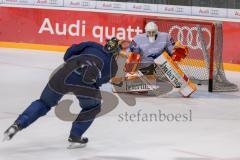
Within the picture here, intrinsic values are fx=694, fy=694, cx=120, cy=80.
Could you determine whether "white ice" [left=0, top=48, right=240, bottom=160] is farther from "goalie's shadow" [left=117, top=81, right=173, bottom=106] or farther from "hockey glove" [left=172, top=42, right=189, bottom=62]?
"hockey glove" [left=172, top=42, right=189, bottom=62]

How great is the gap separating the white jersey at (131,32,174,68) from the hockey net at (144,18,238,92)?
1041mm

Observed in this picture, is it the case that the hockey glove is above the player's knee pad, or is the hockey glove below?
above

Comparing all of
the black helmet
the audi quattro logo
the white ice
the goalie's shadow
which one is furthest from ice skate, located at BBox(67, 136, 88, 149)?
the audi quattro logo

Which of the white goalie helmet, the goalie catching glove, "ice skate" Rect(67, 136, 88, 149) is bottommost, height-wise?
"ice skate" Rect(67, 136, 88, 149)

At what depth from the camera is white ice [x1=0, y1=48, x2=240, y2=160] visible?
6707mm

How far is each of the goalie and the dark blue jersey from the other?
3.28 m

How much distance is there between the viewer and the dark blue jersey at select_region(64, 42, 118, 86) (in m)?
6.58

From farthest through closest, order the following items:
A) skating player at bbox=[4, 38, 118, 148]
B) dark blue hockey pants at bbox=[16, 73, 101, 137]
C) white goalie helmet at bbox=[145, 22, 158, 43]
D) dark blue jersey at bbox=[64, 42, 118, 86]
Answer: white goalie helmet at bbox=[145, 22, 158, 43], dark blue jersey at bbox=[64, 42, 118, 86], skating player at bbox=[4, 38, 118, 148], dark blue hockey pants at bbox=[16, 73, 101, 137]

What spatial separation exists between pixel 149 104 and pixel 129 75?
645mm

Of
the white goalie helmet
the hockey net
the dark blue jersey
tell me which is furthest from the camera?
the hockey net

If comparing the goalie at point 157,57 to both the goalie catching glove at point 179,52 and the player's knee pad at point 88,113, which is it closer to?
the goalie catching glove at point 179,52

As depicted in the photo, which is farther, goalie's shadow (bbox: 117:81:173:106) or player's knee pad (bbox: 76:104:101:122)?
goalie's shadow (bbox: 117:81:173:106)

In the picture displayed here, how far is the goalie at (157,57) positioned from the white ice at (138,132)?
28 cm

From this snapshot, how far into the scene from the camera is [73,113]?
8.73 meters
